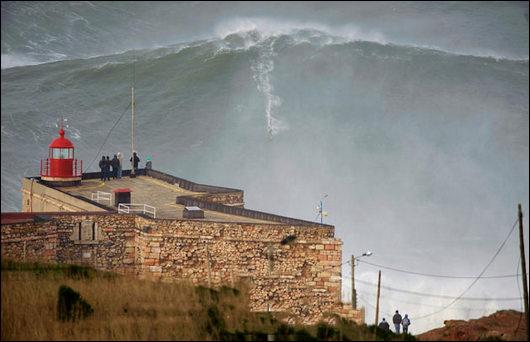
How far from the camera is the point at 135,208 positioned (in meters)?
39.4

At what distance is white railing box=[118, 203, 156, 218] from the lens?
3805 centimetres

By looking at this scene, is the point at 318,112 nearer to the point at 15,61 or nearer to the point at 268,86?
the point at 268,86

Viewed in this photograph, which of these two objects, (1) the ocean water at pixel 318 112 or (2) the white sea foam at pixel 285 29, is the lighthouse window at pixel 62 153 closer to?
(1) the ocean water at pixel 318 112

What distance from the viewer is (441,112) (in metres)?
90.8

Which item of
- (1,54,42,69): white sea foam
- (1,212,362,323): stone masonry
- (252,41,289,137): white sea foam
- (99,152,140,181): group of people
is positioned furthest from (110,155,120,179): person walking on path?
(1,54,42,69): white sea foam

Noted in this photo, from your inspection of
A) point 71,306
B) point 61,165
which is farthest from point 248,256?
point 61,165

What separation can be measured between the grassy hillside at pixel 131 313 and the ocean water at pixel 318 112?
3450 cm

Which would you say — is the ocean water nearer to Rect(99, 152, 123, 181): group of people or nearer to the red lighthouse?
Rect(99, 152, 123, 181): group of people

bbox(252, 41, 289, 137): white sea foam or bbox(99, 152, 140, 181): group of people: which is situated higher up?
bbox(252, 41, 289, 137): white sea foam

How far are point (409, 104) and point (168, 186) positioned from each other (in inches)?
1881

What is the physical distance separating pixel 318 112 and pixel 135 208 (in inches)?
2034

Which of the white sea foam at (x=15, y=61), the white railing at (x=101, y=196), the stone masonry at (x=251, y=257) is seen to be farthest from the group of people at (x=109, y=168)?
the white sea foam at (x=15, y=61)

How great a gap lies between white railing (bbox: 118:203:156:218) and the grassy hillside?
32.5 feet

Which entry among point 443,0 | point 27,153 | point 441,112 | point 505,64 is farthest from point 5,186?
point 443,0
